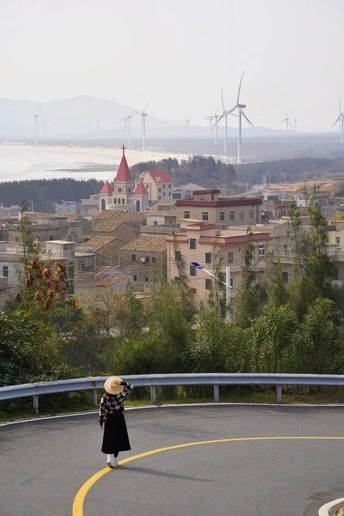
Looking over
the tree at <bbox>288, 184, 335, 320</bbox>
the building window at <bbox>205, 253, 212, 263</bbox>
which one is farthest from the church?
the tree at <bbox>288, 184, 335, 320</bbox>

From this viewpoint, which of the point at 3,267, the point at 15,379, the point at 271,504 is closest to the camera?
the point at 271,504

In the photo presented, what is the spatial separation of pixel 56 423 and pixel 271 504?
3827mm

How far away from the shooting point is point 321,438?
10.5 meters

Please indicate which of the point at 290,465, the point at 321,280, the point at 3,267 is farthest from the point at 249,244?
the point at 3,267

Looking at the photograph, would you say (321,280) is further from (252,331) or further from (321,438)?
(321,438)

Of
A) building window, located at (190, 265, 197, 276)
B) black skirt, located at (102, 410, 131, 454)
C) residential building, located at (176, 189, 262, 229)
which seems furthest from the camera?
residential building, located at (176, 189, 262, 229)

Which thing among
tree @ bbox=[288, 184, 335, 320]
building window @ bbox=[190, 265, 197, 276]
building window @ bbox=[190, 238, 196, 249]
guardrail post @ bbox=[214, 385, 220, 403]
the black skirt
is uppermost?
tree @ bbox=[288, 184, 335, 320]

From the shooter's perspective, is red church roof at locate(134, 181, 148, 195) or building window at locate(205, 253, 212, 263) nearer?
building window at locate(205, 253, 212, 263)

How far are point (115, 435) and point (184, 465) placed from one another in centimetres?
71

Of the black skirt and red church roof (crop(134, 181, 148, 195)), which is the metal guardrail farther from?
red church roof (crop(134, 181, 148, 195))

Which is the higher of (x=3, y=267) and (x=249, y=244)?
(x=249, y=244)

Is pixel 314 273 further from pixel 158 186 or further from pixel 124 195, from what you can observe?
pixel 158 186

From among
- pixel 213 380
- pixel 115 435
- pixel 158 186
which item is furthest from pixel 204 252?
pixel 158 186

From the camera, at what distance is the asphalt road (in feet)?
26.4
